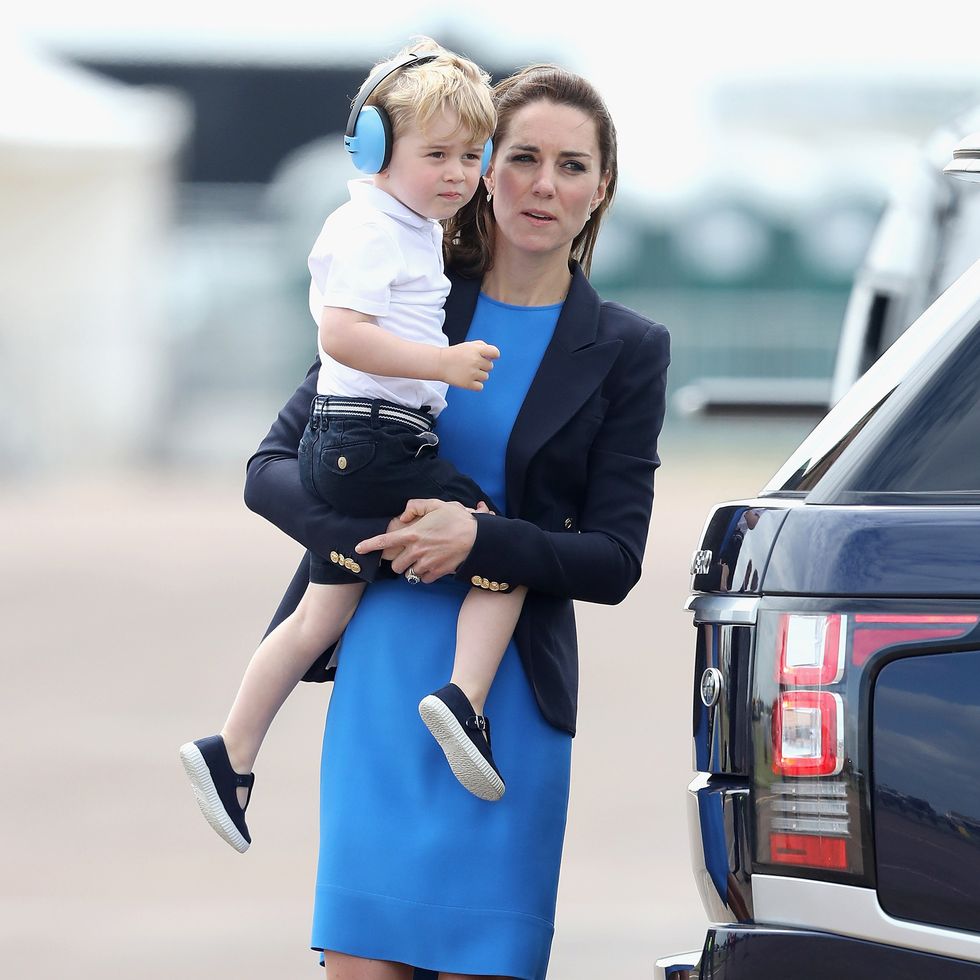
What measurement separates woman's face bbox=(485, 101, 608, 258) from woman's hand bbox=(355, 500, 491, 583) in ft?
1.53

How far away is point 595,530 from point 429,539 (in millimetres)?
296

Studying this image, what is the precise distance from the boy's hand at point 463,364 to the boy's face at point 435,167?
0.24 m

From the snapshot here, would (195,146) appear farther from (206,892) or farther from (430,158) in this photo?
(430,158)

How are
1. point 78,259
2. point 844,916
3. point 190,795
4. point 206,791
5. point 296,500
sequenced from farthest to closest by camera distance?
point 78,259 → point 190,795 → point 206,791 → point 296,500 → point 844,916

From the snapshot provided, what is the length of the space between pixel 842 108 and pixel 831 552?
29.4 meters

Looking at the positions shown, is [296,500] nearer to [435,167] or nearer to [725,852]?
[435,167]

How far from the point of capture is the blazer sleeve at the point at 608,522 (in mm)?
2855

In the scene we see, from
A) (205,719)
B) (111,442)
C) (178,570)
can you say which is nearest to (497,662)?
(205,719)

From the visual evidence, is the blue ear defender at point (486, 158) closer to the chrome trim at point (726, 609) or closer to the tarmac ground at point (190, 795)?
the chrome trim at point (726, 609)

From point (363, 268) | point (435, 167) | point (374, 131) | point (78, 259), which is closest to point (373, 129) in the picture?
point (374, 131)

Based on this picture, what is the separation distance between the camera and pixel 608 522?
297 cm

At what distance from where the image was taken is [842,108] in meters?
30.7

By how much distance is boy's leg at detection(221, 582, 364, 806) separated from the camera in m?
3.05

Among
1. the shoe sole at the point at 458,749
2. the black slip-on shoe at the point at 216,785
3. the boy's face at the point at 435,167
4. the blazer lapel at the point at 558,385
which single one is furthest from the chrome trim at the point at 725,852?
the boy's face at the point at 435,167
